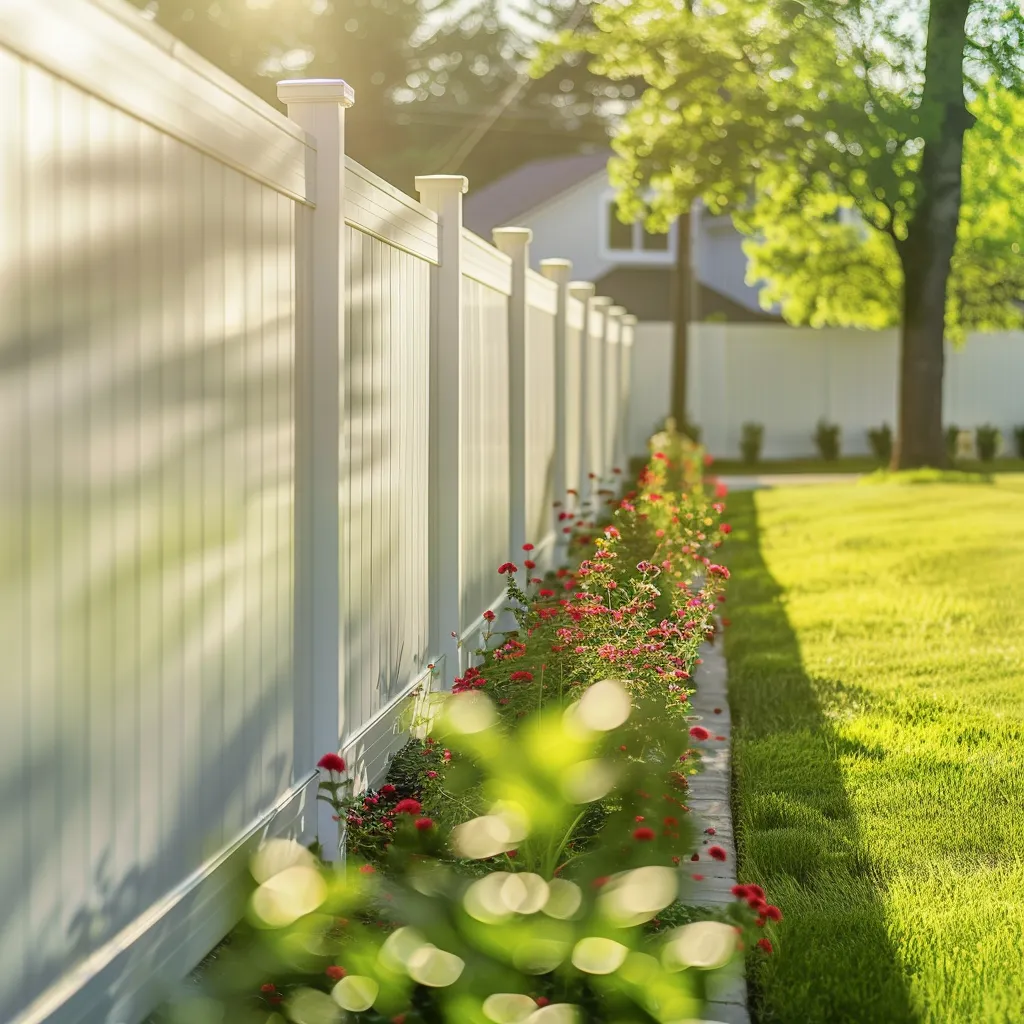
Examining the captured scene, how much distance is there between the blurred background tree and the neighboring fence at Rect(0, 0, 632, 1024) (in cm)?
2648

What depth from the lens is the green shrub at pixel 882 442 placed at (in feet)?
78.4

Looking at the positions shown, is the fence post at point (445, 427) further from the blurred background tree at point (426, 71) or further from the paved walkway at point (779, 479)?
the blurred background tree at point (426, 71)

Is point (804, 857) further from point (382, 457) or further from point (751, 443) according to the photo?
point (751, 443)

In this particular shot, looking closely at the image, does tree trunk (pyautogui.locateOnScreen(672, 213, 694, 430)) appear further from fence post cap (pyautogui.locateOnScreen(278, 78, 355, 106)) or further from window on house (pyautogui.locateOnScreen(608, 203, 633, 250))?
fence post cap (pyautogui.locateOnScreen(278, 78, 355, 106))

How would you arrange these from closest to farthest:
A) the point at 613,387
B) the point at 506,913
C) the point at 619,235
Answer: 1. the point at 506,913
2. the point at 613,387
3. the point at 619,235

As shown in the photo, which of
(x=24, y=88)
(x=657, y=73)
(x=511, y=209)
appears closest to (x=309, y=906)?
(x=24, y=88)

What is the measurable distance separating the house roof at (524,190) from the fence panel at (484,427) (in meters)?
23.4

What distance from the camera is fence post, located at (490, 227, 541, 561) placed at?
7750 millimetres

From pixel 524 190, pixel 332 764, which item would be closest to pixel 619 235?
pixel 524 190

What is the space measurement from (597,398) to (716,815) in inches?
379

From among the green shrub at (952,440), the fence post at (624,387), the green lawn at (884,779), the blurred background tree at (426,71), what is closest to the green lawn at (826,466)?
the green shrub at (952,440)

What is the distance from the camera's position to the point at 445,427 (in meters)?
5.71

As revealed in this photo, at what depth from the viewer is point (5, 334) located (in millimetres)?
2127

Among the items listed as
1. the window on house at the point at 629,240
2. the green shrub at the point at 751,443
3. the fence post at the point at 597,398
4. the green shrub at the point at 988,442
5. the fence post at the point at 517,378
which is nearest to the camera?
Answer: the fence post at the point at 517,378
